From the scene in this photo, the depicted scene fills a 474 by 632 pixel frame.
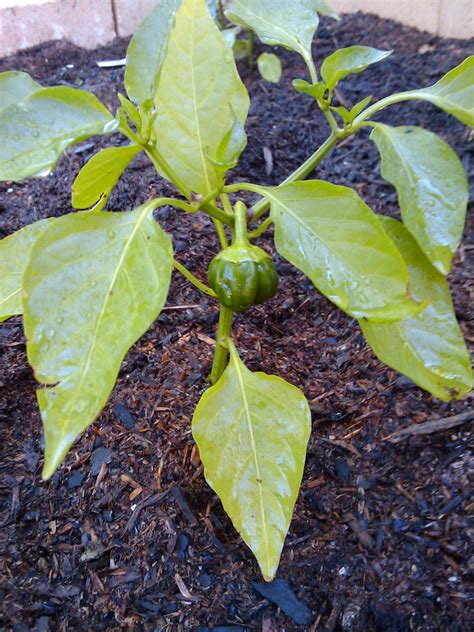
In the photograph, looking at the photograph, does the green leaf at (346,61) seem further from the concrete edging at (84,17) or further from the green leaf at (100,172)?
the concrete edging at (84,17)

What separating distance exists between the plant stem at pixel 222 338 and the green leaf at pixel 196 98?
18 centimetres

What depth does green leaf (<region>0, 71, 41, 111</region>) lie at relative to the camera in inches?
30.2

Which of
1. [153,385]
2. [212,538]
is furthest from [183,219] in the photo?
[212,538]

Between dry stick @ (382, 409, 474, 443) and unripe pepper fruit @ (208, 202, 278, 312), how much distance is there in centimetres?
43

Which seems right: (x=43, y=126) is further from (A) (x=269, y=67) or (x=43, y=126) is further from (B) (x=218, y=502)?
(A) (x=269, y=67)

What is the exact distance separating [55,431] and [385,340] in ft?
1.36

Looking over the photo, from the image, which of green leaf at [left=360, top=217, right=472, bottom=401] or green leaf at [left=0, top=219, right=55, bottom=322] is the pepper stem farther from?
green leaf at [left=0, top=219, right=55, bottom=322]

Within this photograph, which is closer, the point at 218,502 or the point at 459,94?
the point at 459,94

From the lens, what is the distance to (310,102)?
196 cm

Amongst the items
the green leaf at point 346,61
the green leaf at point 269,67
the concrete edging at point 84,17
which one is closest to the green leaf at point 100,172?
the green leaf at point 346,61

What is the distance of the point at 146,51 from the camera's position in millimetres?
767

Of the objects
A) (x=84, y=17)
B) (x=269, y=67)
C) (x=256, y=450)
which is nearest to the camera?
(x=256, y=450)

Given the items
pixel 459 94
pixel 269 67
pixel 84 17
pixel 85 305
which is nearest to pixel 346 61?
pixel 459 94

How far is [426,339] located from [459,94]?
1.01ft
